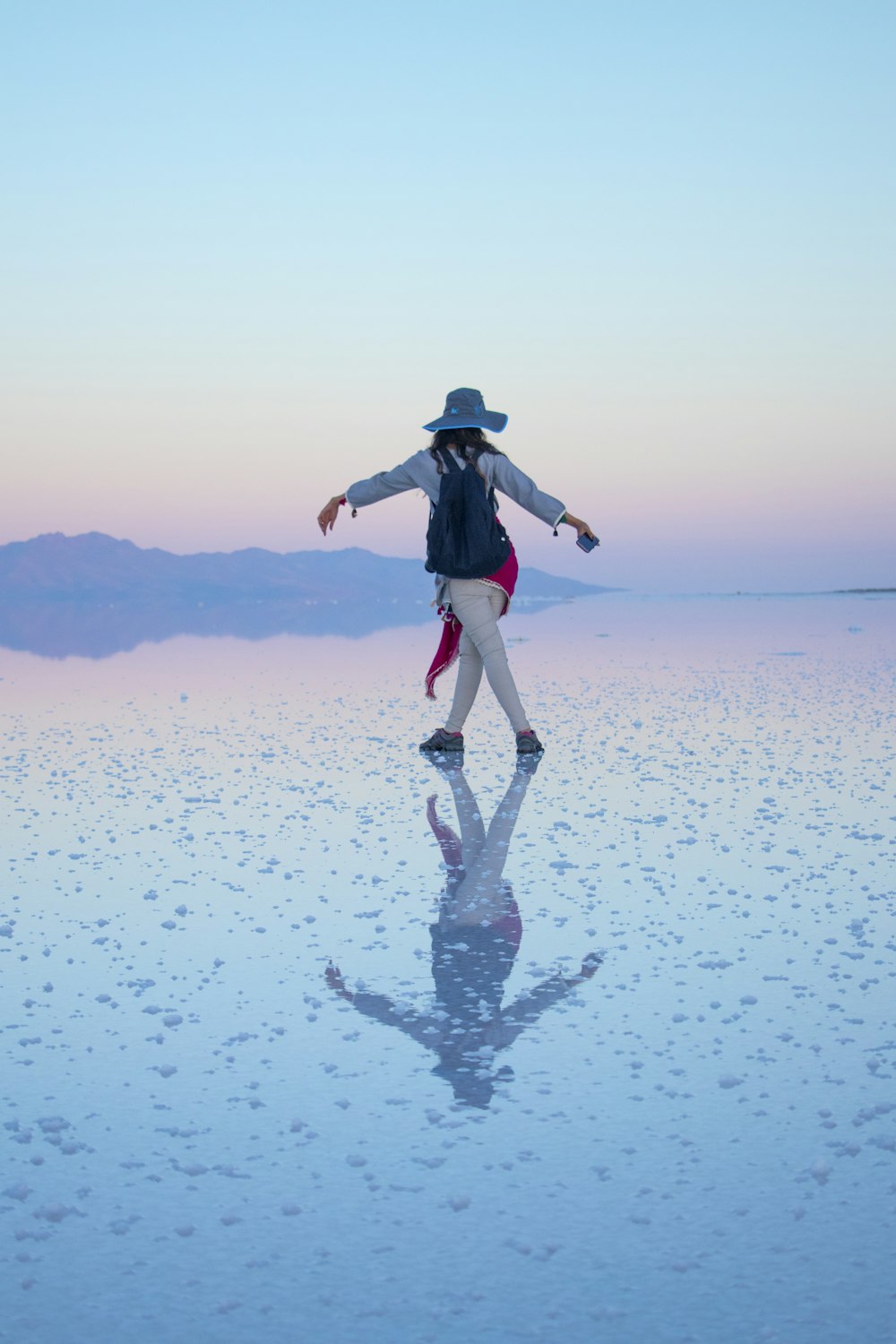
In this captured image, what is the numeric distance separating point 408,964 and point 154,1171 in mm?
1379

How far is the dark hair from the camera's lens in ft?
27.4

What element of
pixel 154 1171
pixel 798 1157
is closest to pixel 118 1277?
pixel 154 1171

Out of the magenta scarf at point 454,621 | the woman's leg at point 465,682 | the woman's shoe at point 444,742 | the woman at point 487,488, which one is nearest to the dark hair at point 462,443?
the woman at point 487,488

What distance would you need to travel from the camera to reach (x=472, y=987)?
3.61 meters

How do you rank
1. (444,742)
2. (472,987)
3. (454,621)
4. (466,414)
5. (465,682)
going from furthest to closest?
(454,621), (465,682), (444,742), (466,414), (472,987)

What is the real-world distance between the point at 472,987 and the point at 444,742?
4.97 m

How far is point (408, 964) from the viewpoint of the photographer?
3.83 meters

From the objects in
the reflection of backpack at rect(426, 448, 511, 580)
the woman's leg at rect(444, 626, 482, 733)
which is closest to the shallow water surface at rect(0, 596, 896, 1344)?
the woman's leg at rect(444, 626, 482, 733)

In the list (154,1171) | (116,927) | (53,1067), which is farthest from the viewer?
(116,927)

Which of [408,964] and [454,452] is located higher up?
[454,452]

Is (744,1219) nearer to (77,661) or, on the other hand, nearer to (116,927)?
(116,927)

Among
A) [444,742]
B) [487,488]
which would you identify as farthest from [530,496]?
[444,742]

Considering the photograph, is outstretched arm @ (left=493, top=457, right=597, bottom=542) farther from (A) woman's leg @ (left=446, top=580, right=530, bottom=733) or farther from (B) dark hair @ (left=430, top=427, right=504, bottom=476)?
(A) woman's leg @ (left=446, top=580, right=530, bottom=733)

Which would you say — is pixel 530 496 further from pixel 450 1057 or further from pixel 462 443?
pixel 450 1057
